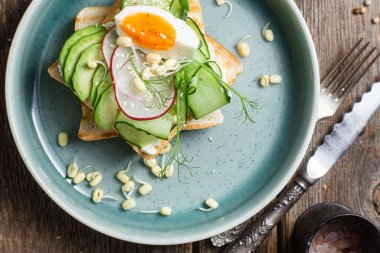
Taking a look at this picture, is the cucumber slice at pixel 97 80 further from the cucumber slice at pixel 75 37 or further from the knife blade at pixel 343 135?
the knife blade at pixel 343 135

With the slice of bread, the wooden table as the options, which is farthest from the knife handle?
the slice of bread

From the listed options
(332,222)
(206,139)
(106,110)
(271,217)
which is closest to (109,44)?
(106,110)

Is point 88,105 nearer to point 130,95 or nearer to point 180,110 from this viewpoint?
point 130,95

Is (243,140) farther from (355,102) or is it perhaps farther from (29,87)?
(29,87)

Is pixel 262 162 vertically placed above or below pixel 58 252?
above

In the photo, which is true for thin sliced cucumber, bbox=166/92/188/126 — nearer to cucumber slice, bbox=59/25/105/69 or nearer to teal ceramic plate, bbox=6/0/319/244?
teal ceramic plate, bbox=6/0/319/244

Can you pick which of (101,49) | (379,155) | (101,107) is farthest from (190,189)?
(379,155)
